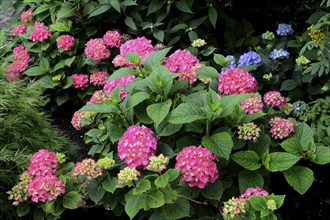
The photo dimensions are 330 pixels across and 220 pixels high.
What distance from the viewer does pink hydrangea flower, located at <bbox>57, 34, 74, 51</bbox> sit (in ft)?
12.1

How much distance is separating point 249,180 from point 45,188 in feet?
3.06

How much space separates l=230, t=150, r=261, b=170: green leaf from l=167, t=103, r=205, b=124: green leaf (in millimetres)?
255

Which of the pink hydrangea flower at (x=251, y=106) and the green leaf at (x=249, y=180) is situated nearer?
the green leaf at (x=249, y=180)

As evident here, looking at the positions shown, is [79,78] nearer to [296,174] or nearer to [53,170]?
[53,170]

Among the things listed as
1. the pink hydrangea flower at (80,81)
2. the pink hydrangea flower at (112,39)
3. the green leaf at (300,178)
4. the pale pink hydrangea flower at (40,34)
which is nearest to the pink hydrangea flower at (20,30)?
the pale pink hydrangea flower at (40,34)

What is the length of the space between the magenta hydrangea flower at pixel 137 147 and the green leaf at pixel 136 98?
0.14 metres

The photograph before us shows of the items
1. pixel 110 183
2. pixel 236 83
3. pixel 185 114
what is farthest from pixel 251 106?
pixel 110 183

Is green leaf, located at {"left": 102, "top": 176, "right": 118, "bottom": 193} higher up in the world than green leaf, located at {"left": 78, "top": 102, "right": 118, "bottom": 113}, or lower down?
lower down

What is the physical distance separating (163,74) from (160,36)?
3.88ft

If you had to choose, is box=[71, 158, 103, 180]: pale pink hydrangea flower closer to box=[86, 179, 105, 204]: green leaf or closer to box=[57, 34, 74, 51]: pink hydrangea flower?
box=[86, 179, 105, 204]: green leaf

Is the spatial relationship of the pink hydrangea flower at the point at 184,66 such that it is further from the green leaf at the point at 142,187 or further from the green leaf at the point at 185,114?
the green leaf at the point at 142,187

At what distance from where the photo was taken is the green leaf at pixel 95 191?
8.13ft

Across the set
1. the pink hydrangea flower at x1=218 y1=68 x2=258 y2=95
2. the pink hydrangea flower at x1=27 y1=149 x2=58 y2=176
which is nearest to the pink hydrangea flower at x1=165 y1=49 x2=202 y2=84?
the pink hydrangea flower at x1=218 y1=68 x2=258 y2=95

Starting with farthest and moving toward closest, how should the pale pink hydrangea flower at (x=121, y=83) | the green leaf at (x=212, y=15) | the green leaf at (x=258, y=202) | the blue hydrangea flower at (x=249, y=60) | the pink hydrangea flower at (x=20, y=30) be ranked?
1. the pink hydrangea flower at (x=20, y=30)
2. the green leaf at (x=212, y=15)
3. the blue hydrangea flower at (x=249, y=60)
4. the pale pink hydrangea flower at (x=121, y=83)
5. the green leaf at (x=258, y=202)
